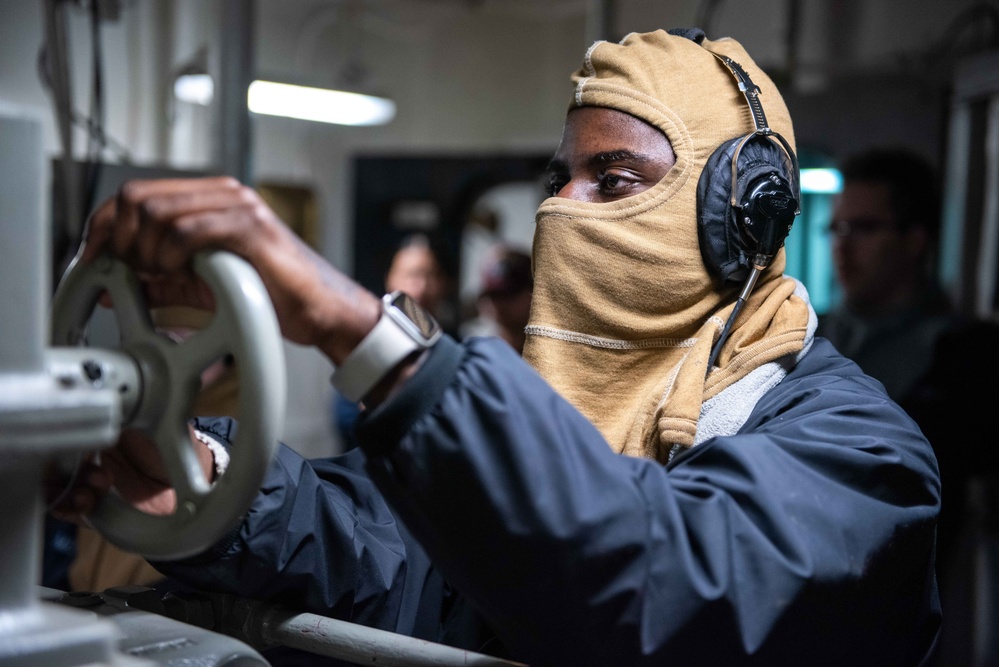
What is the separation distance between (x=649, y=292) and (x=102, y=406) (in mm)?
786

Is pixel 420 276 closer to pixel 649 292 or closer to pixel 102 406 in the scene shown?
pixel 649 292

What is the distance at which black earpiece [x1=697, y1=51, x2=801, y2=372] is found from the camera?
1.29 metres

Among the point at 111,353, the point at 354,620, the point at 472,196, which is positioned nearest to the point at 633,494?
the point at 111,353

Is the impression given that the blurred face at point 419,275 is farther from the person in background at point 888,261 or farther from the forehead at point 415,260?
the person in background at point 888,261

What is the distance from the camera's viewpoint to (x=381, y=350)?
0.83 metres

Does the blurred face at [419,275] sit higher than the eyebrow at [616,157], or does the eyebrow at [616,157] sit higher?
the eyebrow at [616,157]

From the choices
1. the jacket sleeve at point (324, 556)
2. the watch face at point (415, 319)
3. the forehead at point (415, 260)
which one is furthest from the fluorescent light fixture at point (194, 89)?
the watch face at point (415, 319)

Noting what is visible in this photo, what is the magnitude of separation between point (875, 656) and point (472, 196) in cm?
443

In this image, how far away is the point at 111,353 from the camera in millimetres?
807

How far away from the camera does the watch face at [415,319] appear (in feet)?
2.79

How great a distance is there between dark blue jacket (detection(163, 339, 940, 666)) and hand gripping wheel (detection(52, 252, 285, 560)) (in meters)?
0.11

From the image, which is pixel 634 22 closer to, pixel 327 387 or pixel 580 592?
pixel 580 592

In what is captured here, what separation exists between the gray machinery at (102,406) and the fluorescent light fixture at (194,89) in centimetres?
251

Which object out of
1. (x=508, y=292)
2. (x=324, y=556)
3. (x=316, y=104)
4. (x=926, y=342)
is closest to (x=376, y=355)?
(x=324, y=556)
